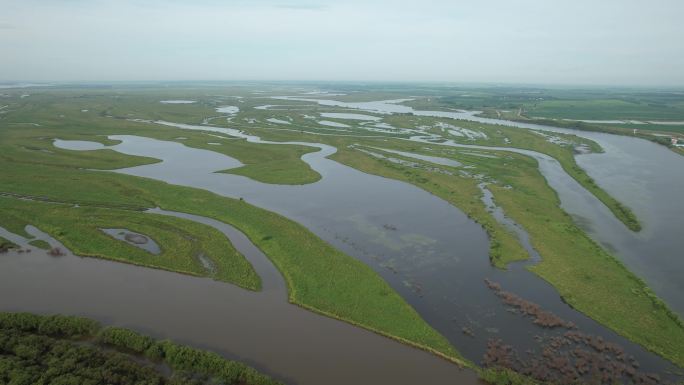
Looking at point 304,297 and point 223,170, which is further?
point 223,170

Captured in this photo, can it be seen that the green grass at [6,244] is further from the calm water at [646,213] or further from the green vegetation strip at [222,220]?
the calm water at [646,213]

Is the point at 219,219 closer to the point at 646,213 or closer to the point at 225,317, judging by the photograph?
the point at 225,317

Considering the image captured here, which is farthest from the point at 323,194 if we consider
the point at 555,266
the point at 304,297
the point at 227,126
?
the point at 227,126

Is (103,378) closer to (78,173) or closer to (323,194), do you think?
(323,194)

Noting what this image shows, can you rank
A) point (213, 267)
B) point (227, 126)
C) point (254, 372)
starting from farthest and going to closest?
point (227, 126) → point (213, 267) → point (254, 372)

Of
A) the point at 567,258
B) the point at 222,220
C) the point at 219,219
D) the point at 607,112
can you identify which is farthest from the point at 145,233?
the point at 607,112

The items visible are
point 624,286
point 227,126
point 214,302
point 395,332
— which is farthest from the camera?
point 227,126

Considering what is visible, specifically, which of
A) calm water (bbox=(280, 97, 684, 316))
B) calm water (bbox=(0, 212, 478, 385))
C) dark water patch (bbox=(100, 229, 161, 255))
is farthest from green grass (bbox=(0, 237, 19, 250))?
calm water (bbox=(280, 97, 684, 316))

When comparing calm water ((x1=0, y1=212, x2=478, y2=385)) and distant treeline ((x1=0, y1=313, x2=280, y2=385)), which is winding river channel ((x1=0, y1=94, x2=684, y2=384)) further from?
distant treeline ((x1=0, y1=313, x2=280, y2=385))
